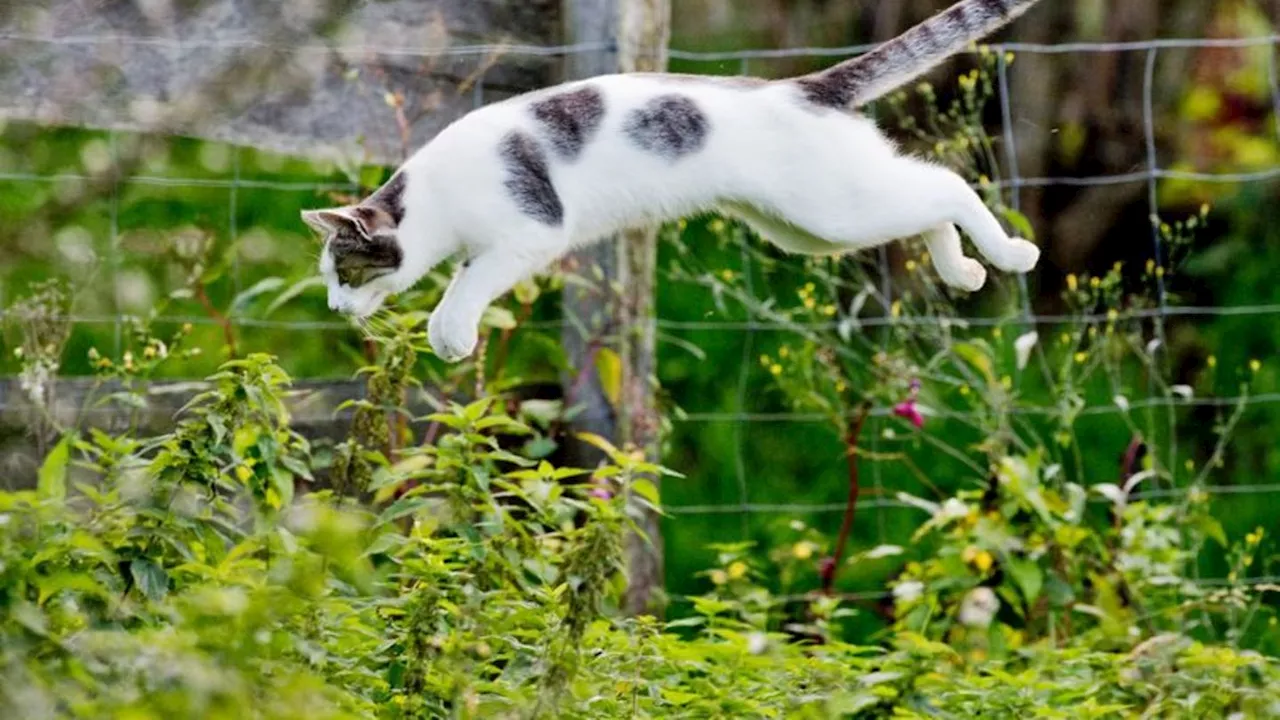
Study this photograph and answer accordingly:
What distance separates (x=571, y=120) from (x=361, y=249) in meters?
0.28

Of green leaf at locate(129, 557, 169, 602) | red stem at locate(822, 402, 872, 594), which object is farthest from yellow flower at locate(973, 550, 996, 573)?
green leaf at locate(129, 557, 169, 602)

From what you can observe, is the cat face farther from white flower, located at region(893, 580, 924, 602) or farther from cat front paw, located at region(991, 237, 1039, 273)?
white flower, located at region(893, 580, 924, 602)

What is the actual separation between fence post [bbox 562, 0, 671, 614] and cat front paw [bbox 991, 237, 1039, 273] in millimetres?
1481

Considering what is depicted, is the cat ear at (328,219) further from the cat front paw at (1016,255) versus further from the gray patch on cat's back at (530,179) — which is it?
the cat front paw at (1016,255)

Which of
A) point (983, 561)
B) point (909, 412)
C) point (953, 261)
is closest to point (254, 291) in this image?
point (909, 412)

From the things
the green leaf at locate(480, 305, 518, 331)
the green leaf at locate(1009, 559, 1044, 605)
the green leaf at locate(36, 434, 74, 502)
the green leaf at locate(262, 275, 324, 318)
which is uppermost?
the green leaf at locate(262, 275, 324, 318)

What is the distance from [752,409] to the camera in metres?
4.61

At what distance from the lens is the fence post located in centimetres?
382

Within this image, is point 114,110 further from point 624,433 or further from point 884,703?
point 884,703

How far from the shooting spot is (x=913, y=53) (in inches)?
94.1

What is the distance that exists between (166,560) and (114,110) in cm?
188

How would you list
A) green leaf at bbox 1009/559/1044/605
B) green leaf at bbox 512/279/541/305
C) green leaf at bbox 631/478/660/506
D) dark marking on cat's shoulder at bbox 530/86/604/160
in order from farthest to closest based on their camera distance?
green leaf at bbox 512/279/541/305
green leaf at bbox 1009/559/1044/605
green leaf at bbox 631/478/660/506
dark marking on cat's shoulder at bbox 530/86/604/160

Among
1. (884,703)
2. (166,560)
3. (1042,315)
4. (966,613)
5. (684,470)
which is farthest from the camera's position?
(1042,315)

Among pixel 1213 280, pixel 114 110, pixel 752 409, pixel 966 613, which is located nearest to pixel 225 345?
pixel 114 110
